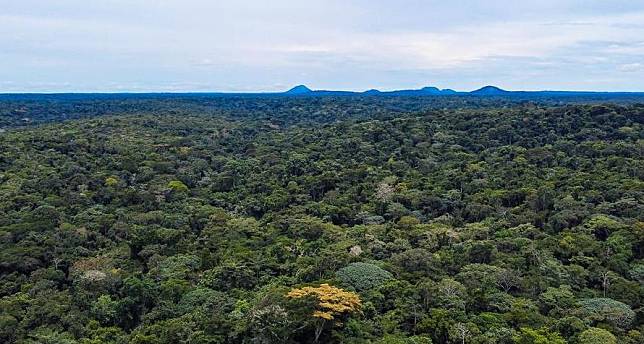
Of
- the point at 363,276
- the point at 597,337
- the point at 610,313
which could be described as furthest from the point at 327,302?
the point at 610,313

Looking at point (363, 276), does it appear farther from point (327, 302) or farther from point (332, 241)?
point (332, 241)

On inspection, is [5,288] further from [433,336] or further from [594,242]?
[594,242]

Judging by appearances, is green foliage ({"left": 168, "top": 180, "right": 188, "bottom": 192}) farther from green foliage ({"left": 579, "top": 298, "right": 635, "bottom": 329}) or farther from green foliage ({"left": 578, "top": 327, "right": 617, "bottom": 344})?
green foliage ({"left": 578, "top": 327, "right": 617, "bottom": 344})

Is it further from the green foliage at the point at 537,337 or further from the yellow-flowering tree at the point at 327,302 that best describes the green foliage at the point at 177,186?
the green foliage at the point at 537,337

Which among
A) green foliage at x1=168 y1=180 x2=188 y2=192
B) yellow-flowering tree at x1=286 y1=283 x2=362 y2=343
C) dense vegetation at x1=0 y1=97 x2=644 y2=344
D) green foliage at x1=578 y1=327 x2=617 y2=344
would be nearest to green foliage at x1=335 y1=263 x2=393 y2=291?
dense vegetation at x1=0 y1=97 x2=644 y2=344

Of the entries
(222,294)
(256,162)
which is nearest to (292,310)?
(222,294)

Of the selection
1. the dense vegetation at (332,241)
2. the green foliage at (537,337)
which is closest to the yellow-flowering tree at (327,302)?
the dense vegetation at (332,241)
